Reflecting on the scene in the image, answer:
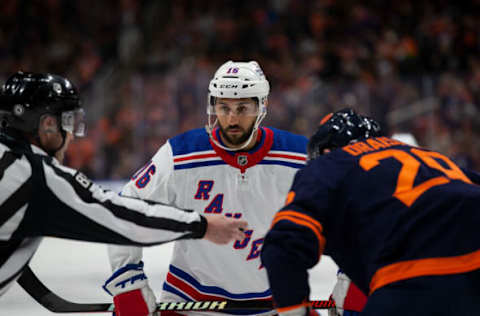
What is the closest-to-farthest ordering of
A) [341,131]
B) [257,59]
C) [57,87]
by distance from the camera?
[341,131], [57,87], [257,59]

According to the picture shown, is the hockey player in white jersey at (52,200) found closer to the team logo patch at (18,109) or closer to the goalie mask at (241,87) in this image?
the team logo patch at (18,109)

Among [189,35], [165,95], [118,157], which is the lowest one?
[118,157]

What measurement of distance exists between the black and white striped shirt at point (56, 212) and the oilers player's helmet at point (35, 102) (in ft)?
0.26

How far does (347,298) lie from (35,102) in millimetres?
1257

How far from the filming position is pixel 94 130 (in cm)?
608

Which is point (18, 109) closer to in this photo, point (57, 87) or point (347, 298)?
point (57, 87)

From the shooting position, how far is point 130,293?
2188mm

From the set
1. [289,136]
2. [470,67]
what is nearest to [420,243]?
[289,136]

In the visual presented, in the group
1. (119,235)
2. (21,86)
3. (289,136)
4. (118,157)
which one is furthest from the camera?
(118,157)

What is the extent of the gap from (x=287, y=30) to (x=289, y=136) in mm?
5780

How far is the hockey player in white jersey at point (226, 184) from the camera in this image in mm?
2367

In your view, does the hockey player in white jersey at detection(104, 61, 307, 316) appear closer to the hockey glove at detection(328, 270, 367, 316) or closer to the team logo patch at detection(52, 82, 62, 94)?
the hockey glove at detection(328, 270, 367, 316)

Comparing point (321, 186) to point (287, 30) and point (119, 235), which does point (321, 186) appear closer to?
point (119, 235)

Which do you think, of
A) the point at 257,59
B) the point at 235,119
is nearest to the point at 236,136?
the point at 235,119
